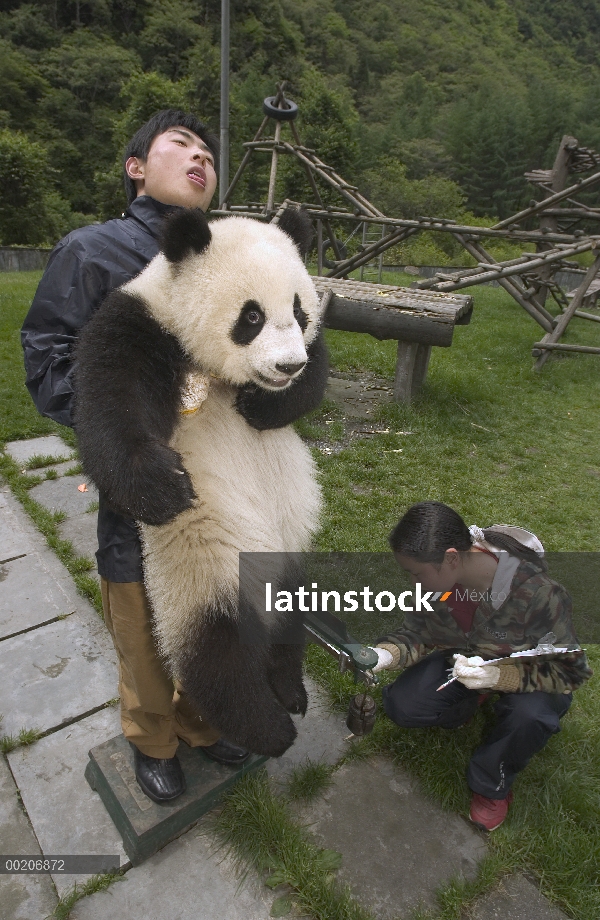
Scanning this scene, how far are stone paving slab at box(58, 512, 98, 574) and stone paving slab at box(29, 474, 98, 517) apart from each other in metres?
0.09

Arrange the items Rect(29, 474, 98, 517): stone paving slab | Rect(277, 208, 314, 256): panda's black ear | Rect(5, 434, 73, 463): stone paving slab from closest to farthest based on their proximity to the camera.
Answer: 1. Rect(277, 208, 314, 256): panda's black ear
2. Rect(29, 474, 98, 517): stone paving slab
3. Rect(5, 434, 73, 463): stone paving slab

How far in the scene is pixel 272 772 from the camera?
2.07 metres

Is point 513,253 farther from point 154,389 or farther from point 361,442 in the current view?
point 154,389

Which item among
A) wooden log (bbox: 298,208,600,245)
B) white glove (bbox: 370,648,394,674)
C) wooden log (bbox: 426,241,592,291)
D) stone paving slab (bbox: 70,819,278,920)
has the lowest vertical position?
stone paving slab (bbox: 70,819,278,920)

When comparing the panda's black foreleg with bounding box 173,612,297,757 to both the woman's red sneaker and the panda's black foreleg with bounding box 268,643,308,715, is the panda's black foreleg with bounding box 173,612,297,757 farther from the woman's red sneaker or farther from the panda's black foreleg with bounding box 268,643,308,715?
the woman's red sneaker

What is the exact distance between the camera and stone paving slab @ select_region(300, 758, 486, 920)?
1.72 metres

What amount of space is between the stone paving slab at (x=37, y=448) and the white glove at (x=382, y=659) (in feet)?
10.7

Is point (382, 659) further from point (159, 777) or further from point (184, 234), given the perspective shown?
point (184, 234)

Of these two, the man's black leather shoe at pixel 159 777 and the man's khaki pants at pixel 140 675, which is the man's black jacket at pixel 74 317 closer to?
the man's khaki pants at pixel 140 675

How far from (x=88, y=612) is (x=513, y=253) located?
83.7 ft

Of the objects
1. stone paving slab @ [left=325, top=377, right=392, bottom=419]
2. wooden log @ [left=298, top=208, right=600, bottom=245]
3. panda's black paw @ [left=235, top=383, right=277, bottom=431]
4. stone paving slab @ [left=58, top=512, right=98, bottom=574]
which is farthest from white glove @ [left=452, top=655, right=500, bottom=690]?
wooden log @ [left=298, top=208, right=600, bottom=245]

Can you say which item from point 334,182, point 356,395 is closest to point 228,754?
point 356,395

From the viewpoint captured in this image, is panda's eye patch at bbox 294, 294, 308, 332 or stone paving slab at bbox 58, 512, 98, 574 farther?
stone paving slab at bbox 58, 512, 98, 574

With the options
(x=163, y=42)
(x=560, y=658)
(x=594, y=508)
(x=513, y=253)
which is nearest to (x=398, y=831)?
(x=560, y=658)
